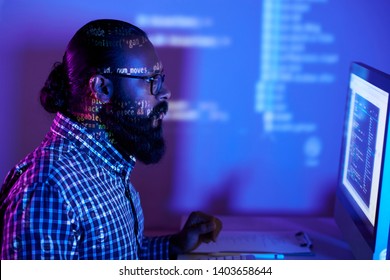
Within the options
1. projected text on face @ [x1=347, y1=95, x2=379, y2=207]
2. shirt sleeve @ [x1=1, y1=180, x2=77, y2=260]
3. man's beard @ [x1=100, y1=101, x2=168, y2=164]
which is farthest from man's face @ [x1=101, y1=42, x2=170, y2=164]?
projected text on face @ [x1=347, y1=95, x2=379, y2=207]

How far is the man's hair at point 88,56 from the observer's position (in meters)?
1.14

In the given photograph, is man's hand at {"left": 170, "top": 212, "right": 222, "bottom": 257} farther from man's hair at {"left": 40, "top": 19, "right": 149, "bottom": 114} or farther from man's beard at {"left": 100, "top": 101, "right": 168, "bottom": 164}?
man's hair at {"left": 40, "top": 19, "right": 149, "bottom": 114}

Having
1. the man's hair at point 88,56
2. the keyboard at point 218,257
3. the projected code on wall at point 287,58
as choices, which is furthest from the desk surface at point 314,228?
the man's hair at point 88,56

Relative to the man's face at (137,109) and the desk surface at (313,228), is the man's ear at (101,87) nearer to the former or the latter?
the man's face at (137,109)

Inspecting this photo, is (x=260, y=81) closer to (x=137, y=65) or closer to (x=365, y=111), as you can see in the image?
(x=365, y=111)

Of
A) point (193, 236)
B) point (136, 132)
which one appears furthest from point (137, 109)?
point (193, 236)

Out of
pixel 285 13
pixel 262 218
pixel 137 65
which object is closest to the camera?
pixel 137 65

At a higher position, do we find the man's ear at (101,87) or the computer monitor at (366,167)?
the man's ear at (101,87)

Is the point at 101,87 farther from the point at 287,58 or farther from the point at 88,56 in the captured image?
the point at 287,58

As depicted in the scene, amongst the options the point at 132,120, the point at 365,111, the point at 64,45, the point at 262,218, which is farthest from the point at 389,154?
the point at 64,45

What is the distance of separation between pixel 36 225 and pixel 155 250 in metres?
0.46

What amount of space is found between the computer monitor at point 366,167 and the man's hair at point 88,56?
0.54 metres

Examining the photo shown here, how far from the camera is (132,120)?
3.98ft
